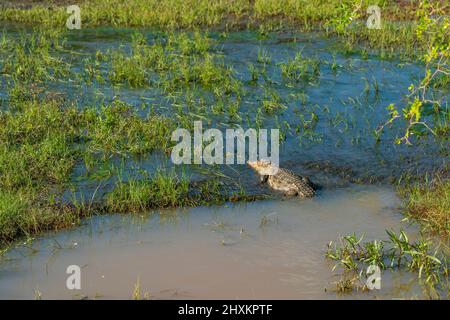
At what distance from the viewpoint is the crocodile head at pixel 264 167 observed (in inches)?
307

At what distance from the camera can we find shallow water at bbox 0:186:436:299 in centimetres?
575

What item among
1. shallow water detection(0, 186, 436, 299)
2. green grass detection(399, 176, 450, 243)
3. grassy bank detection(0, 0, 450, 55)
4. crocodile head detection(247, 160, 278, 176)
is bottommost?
shallow water detection(0, 186, 436, 299)

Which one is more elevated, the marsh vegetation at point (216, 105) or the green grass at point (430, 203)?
the marsh vegetation at point (216, 105)

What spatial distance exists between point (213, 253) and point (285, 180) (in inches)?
57.6

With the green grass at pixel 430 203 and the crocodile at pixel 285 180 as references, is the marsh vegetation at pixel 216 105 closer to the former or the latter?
the green grass at pixel 430 203

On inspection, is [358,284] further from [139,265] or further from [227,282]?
[139,265]

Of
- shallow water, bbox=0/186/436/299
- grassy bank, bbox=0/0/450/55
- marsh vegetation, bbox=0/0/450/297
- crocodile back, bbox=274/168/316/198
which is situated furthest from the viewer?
grassy bank, bbox=0/0/450/55

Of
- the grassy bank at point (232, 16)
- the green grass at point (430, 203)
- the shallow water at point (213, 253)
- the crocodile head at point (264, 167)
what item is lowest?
the shallow water at point (213, 253)

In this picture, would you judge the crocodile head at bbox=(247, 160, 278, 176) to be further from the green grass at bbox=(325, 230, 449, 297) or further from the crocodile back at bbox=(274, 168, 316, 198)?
the green grass at bbox=(325, 230, 449, 297)

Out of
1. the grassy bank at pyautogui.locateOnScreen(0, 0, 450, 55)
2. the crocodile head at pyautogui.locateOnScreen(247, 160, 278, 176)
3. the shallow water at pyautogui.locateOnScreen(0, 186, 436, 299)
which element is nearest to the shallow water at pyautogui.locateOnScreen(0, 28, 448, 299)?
the shallow water at pyautogui.locateOnScreen(0, 186, 436, 299)

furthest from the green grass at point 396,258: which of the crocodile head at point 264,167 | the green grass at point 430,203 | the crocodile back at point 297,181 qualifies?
the crocodile head at point 264,167

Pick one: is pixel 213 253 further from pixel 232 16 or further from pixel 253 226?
pixel 232 16

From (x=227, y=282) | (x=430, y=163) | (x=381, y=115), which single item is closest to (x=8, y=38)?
(x=381, y=115)

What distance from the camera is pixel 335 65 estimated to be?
11.6 meters
